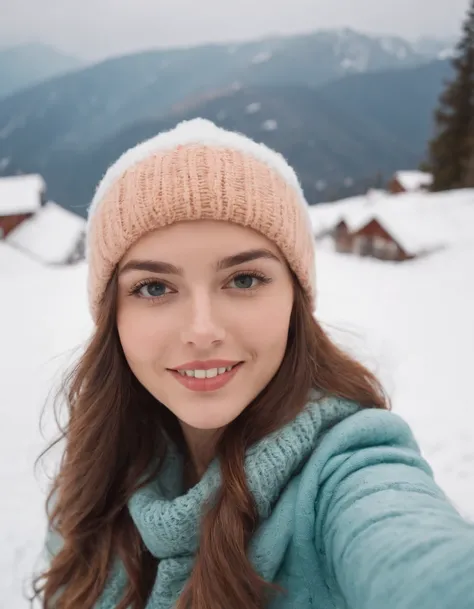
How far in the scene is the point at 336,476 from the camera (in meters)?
1.04

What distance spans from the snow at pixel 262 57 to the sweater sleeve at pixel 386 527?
18783 cm

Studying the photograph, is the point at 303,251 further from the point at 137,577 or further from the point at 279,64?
the point at 279,64

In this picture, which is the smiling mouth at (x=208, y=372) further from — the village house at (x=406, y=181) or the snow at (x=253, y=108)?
the snow at (x=253, y=108)

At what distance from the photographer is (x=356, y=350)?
12.6 feet

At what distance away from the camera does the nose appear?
114cm

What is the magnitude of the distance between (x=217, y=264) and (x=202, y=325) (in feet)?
0.57

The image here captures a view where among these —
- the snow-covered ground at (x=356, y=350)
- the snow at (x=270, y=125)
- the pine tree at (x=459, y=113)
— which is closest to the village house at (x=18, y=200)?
the snow-covered ground at (x=356, y=350)

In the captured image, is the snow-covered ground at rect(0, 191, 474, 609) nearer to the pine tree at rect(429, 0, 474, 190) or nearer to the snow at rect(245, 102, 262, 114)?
the pine tree at rect(429, 0, 474, 190)

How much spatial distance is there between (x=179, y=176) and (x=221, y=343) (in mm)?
503

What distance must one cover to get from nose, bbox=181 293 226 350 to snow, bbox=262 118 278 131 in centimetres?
11362

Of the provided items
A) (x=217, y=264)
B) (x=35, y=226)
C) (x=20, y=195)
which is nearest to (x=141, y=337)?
(x=217, y=264)

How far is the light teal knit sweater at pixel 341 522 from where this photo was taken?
777 millimetres

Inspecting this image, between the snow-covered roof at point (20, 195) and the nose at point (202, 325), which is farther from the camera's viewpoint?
the snow-covered roof at point (20, 195)

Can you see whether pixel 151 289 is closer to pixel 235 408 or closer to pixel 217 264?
pixel 217 264
